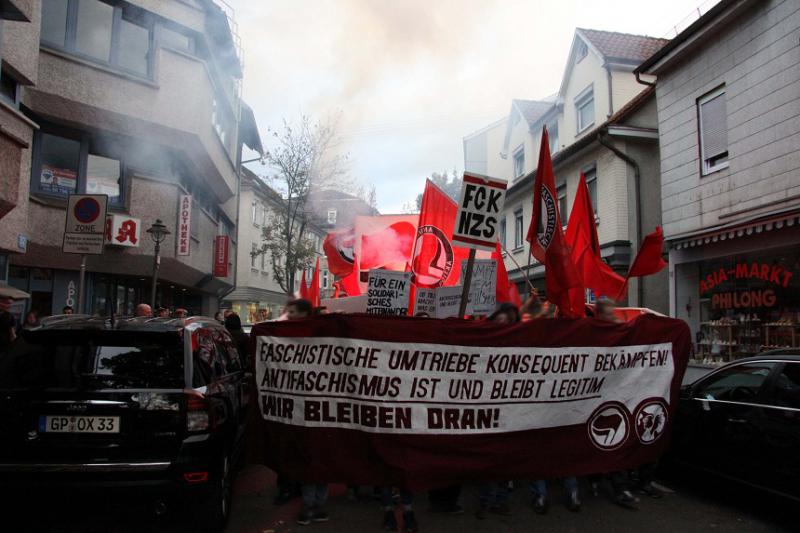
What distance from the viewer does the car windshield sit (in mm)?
4156

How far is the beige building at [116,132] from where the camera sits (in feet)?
41.6

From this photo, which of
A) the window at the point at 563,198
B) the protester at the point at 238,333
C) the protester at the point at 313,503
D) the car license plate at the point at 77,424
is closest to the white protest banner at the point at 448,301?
the protester at the point at 238,333

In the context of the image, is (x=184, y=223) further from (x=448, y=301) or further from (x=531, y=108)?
(x=531, y=108)

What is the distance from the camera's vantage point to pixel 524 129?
81.7ft

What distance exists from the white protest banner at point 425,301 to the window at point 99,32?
9.78 m

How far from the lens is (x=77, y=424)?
4027mm

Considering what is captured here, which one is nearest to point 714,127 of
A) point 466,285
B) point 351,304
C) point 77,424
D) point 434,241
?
point 434,241

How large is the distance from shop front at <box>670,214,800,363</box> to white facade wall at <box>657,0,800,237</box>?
1.91ft

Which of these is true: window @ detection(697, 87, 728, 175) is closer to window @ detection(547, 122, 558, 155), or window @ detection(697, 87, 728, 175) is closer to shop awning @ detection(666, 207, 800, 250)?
shop awning @ detection(666, 207, 800, 250)

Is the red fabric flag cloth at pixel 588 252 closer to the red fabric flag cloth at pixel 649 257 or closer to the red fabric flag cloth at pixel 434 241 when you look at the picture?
the red fabric flag cloth at pixel 649 257

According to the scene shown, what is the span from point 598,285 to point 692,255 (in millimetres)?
5437

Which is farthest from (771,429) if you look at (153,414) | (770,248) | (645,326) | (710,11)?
(710,11)

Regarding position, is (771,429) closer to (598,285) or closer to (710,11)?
(598,285)

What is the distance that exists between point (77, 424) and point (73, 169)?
38.0ft
